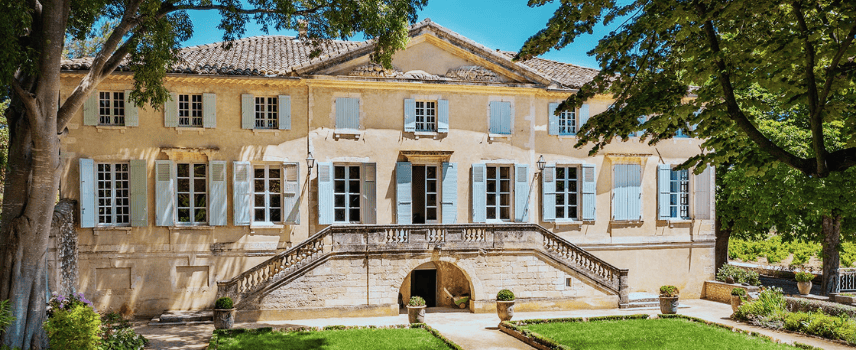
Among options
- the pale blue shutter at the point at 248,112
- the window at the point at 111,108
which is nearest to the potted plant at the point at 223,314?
the pale blue shutter at the point at 248,112

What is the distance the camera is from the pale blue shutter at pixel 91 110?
18.0 metres

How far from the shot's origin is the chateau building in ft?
59.9

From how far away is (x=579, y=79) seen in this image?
74.0 feet

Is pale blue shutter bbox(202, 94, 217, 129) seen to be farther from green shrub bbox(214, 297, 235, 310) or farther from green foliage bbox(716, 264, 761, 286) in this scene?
green foliage bbox(716, 264, 761, 286)

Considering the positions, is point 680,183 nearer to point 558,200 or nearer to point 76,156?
point 558,200

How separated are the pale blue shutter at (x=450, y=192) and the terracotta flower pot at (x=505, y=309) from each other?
4059 mm

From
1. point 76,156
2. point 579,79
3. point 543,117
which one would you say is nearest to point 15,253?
point 76,156

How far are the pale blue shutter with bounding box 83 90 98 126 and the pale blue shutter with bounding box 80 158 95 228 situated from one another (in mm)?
1125

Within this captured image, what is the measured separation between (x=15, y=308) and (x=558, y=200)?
16.1 metres

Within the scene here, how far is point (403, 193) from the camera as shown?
20062 millimetres

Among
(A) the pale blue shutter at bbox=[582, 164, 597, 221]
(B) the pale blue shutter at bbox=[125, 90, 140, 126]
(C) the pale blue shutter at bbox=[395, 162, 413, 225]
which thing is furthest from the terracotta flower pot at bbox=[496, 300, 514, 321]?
(B) the pale blue shutter at bbox=[125, 90, 140, 126]

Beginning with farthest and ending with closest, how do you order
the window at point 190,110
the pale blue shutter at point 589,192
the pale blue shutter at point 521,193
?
1. the pale blue shutter at point 589,192
2. the pale blue shutter at point 521,193
3. the window at point 190,110

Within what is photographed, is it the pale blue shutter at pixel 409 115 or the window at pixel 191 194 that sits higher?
the pale blue shutter at pixel 409 115

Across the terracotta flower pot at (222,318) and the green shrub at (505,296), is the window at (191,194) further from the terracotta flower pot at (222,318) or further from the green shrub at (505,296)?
the green shrub at (505,296)
